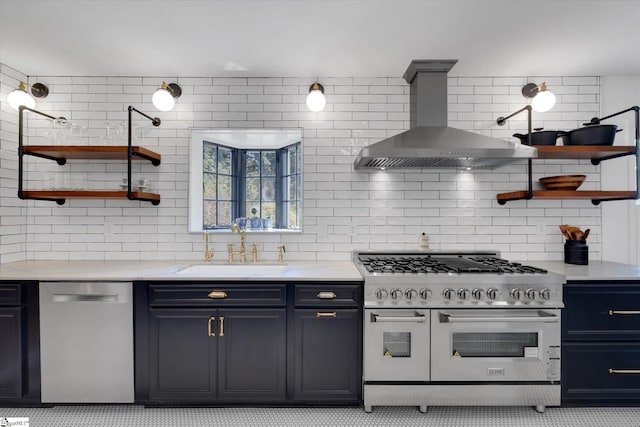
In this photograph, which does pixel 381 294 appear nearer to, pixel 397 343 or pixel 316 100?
pixel 397 343

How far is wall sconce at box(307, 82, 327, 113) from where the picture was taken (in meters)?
2.93

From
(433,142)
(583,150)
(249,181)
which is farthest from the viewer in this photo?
(249,181)

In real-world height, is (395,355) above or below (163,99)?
below

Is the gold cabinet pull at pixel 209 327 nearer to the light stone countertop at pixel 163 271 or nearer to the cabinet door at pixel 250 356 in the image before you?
the cabinet door at pixel 250 356

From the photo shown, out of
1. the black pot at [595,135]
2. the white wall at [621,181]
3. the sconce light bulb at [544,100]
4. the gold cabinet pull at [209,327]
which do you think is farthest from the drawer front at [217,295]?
the white wall at [621,181]

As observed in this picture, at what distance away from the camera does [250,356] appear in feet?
7.95

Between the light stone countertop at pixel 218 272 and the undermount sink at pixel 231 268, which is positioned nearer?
the light stone countertop at pixel 218 272

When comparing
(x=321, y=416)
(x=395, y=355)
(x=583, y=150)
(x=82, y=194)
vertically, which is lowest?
(x=321, y=416)

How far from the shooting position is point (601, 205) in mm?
3176

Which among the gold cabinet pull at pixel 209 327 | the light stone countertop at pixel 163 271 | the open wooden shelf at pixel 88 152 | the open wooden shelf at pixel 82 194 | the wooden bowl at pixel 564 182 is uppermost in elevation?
the open wooden shelf at pixel 88 152

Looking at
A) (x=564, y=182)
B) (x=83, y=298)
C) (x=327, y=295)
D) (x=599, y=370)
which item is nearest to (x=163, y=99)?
(x=83, y=298)

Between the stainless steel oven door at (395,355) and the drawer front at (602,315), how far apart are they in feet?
3.48

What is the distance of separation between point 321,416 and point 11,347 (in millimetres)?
2287

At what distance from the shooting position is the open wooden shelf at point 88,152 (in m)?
2.76
